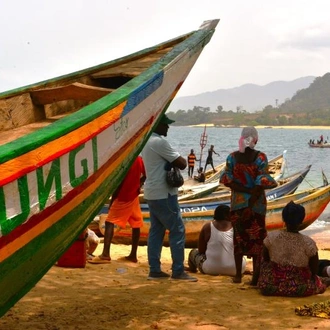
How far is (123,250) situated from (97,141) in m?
5.81

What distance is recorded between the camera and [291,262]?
520 cm

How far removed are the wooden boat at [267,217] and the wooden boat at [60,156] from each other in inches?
207

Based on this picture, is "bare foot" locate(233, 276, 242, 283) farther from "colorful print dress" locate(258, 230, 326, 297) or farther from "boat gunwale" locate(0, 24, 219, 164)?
"boat gunwale" locate(0, 24, 219, 164)

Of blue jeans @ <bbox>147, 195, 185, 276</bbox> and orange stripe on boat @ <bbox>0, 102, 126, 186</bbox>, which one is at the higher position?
orange stripe on boat @ <bbox>0, 102, 126, 186</bbox>

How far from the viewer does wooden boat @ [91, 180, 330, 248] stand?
35.2 feet

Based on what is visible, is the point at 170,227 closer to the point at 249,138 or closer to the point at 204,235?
the point at 204,235

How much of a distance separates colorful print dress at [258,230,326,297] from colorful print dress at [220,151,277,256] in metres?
0.43

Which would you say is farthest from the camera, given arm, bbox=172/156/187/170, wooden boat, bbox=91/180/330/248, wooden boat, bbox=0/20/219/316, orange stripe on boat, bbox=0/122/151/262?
wooden boat, bbox=91/180/330/248

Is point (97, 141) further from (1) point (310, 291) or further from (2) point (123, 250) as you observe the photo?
(2) point (123, 250)

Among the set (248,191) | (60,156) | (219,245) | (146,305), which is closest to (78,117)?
(60,156)

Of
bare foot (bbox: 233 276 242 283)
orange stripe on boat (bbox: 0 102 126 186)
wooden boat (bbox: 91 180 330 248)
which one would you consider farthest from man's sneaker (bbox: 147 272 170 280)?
wooden boat (bbox: 91 180 330 248)

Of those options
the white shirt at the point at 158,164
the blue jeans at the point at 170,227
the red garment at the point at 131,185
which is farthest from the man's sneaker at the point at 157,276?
the red garment at the point at 131,185

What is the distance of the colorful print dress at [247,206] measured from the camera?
565 centimetres

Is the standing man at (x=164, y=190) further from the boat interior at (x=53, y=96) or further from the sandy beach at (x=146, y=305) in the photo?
the boat interior at (x=53, y=96)
